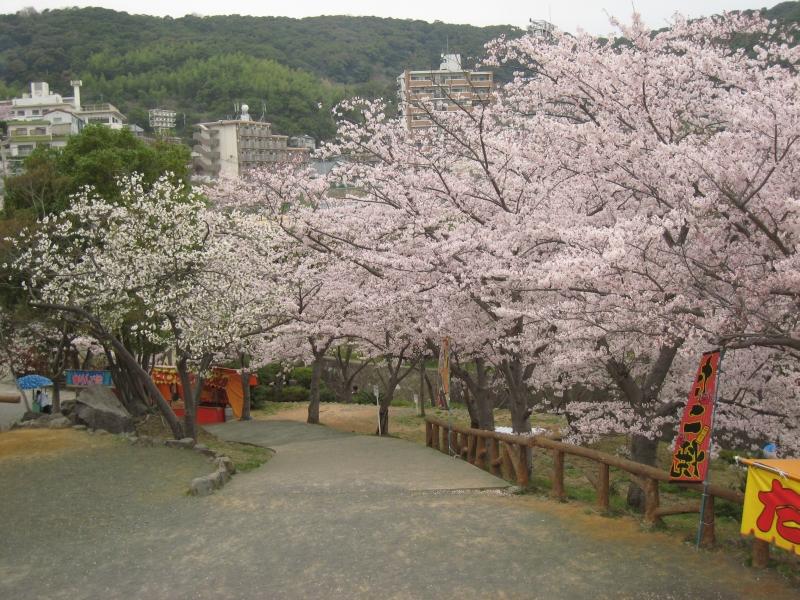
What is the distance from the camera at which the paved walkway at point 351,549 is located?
611 centimetres

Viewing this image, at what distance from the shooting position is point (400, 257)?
38.2 ft

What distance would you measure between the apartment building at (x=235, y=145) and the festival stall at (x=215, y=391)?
43130 millimetres

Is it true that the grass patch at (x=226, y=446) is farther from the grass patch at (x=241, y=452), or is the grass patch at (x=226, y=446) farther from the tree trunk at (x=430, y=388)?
the tree trunk at (x=430, y=388)

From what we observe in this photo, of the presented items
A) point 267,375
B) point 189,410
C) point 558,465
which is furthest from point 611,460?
point 267,375

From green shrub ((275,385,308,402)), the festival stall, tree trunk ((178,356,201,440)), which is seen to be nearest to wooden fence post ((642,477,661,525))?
tree trunk ((178,356,201,440))

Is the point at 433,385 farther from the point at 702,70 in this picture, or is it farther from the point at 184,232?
the point at 702,70

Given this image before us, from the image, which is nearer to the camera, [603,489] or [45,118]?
[603,489]

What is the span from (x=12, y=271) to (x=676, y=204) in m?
14.6

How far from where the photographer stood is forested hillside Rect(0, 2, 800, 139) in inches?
3110

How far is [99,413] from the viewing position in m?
15.4

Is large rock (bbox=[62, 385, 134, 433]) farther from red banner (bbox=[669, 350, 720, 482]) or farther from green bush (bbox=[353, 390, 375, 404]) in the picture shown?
green bush (bbox=[353, 390, 375, 404])

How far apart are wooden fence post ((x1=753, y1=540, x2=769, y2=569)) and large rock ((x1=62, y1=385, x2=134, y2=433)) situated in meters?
12.9

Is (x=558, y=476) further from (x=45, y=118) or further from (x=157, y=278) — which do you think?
(x=45, y=118)

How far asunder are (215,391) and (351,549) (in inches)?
767
